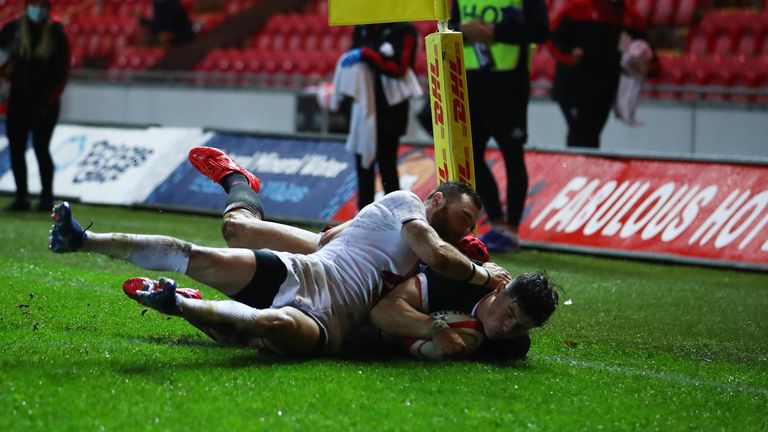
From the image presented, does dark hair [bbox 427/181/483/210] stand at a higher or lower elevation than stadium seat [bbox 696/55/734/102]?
higher

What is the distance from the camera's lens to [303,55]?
1867 cm

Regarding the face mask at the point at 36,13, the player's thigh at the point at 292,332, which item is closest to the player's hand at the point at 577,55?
the face mask at the point at 36,13

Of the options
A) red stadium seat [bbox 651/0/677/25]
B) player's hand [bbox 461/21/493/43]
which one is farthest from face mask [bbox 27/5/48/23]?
red stadium seat [bbox 651/0/677/25]

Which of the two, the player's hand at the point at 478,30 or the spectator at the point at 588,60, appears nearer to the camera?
the player's hand at the point at 478,30

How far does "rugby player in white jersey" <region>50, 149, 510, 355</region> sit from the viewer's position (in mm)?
4934

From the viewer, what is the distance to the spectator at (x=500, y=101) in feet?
30.8

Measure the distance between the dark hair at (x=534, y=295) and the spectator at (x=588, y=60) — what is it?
602 centimetres

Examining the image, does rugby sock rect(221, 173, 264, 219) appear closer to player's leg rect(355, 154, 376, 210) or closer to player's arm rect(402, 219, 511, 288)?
player's arm rect(402, 219, 511, 288)

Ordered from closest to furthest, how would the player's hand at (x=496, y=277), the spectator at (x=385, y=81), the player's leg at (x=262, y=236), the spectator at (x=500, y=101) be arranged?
the player's hand at (x=496, y=277) < the player's leg at (x=262, y=236) < the spectator at (x=500, y=101) < the spectator at (x=385, y=81)

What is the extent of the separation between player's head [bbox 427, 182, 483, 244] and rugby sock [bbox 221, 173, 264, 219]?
1.05 metres

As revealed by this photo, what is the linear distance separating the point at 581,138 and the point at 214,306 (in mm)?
6642

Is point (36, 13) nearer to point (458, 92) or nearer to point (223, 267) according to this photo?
point (458, 92)

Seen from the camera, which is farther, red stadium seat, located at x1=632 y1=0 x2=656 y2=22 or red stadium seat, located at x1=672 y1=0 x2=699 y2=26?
red stadium seat, located at x1=632 y1=0 x2=656 y2=22

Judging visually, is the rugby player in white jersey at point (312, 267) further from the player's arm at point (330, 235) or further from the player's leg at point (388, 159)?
the player's leg at point (388, 159)
